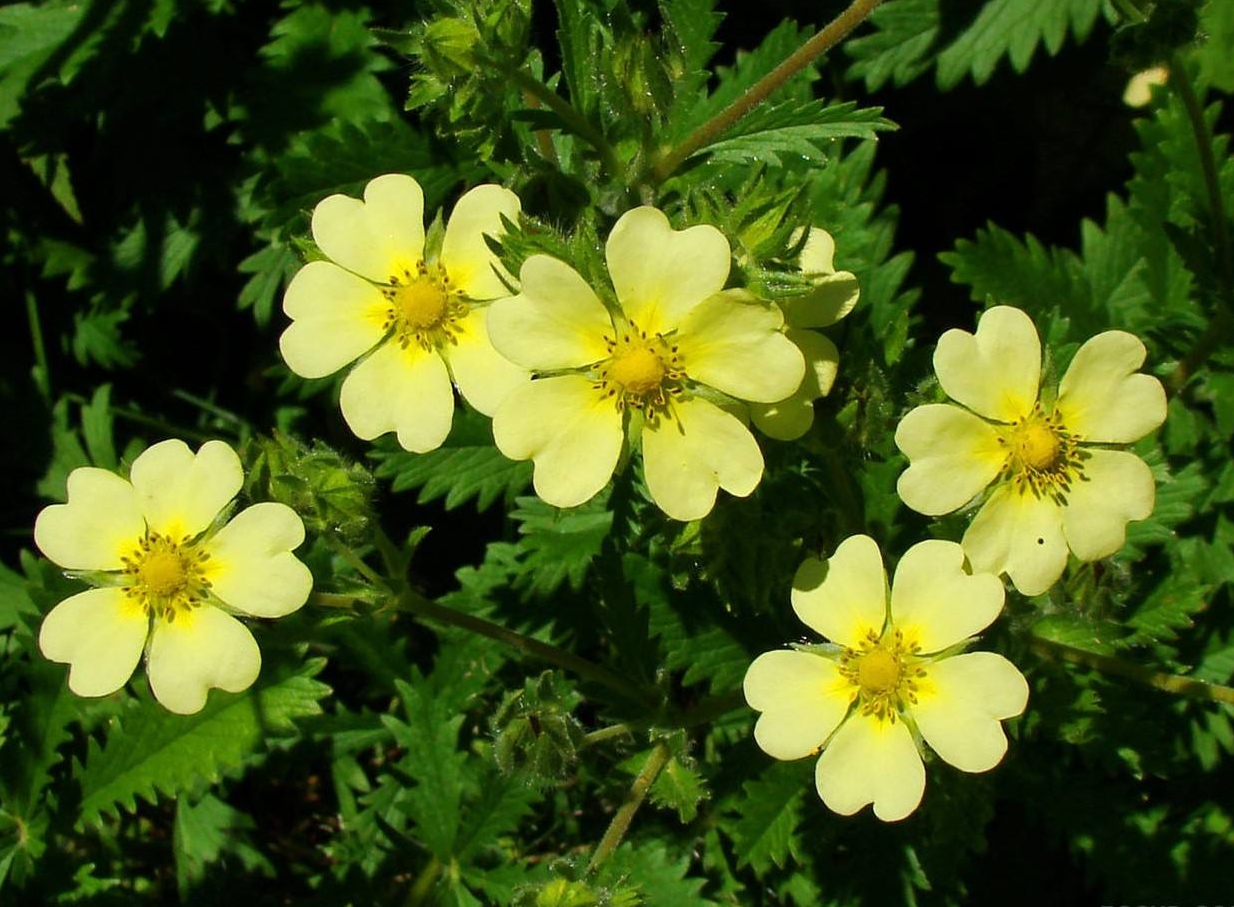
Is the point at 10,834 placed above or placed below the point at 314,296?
below

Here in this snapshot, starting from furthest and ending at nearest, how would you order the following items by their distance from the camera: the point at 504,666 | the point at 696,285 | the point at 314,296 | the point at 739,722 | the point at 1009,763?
the point at 504,666, the point at 739,722, the point at 1009,763, the point at 314,296, the point at 696,285

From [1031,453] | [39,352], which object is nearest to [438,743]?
[1031,453]

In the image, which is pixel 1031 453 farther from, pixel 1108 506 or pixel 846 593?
pixel 846 593

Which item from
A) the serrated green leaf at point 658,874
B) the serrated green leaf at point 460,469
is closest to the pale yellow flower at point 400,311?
the serrated green leaf at point 460,469

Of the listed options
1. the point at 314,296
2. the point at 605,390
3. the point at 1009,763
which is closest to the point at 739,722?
the point at 1009,763

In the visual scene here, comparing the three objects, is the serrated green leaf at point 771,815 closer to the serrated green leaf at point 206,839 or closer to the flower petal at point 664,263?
the flower petal at point 664,263

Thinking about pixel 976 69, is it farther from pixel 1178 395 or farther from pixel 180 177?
pixel 180 177

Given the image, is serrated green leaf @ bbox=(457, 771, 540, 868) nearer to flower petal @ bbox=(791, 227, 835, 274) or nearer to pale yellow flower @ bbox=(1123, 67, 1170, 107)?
flower petal @ bbox=(791, 227, 835, 274)
